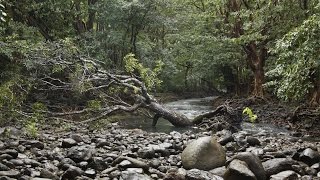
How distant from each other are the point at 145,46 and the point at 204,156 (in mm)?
15719

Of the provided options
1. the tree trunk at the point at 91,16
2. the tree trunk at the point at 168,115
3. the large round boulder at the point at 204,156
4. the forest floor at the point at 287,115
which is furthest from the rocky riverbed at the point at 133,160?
the tree trunk at the point at 91,16

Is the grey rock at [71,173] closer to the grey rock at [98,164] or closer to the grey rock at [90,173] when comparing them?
the grey rock at [90,173]

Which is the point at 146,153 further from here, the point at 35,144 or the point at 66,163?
the point at 35,144

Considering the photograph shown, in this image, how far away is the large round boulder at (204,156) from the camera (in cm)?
604

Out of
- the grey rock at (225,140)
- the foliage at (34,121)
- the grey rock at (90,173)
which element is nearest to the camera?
the grey rock at (90,173)

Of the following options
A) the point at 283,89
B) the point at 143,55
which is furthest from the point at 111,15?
the point at 283,89

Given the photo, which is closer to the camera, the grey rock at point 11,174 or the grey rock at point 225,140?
the grey rock at point 11,174

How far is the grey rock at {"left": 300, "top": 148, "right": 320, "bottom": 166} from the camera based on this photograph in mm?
6231

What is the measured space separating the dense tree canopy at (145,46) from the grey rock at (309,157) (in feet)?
5.48

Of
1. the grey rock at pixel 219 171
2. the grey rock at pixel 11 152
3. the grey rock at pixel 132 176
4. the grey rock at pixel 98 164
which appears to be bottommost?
the grey rock at pixel 98 164

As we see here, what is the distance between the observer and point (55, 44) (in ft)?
34.9

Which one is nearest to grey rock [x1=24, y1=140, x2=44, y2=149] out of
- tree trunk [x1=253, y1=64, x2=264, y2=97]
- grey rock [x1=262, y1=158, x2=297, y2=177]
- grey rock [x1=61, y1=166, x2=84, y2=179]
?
grey rock [x1=61, y1=166, x2=84, y2=179]

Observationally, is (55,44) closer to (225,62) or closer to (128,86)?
(128,86)

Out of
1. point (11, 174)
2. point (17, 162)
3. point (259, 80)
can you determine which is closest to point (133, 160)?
point (17, 162)
